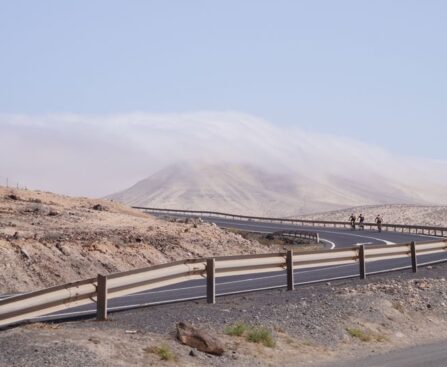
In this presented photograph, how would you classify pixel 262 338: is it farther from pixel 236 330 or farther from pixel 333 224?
pixel 333 224

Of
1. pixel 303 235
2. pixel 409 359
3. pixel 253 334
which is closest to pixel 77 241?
pixel 253 334

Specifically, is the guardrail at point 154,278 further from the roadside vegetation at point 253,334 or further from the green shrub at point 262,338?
the green shrub at point 262,338

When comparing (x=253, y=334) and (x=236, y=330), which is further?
(x=236, y=330)

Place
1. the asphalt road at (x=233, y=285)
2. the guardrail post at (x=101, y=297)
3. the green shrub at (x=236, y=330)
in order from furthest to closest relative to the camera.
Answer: the asphalt road at (x=233, y=285), the guardrail post at (x=101, y=297), the green shrub at (x=236, y=330)

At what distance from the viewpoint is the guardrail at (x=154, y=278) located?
13.8 m

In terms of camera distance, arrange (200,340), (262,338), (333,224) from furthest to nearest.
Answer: (333,224)
(262,338)
(200,340)

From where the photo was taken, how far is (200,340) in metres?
12.8

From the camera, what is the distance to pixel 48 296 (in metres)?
14.0

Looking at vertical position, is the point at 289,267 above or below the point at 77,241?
Result: below

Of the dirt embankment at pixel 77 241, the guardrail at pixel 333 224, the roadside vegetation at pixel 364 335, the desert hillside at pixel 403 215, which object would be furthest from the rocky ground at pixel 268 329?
the desert hillside at pixel 403 215

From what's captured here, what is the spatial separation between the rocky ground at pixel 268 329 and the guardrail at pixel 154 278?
317mm

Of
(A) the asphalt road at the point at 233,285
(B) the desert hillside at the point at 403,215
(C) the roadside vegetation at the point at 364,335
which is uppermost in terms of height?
(B) the desert hillside at the point at 403,215

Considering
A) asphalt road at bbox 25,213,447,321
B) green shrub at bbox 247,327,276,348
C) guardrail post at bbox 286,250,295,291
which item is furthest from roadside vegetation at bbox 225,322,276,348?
guardrail post at bbox 286,250,295,291

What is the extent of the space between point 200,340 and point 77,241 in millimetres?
21713
